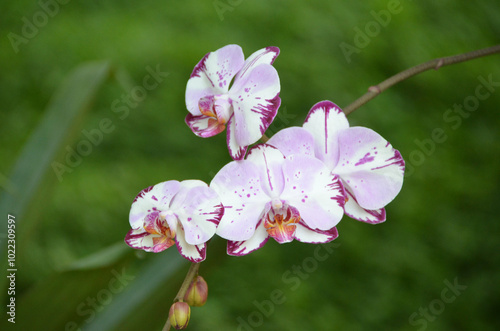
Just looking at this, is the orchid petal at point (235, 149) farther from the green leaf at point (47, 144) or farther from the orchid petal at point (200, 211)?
the green leaf at point (47, 144)

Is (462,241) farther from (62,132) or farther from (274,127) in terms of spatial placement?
(62,132)

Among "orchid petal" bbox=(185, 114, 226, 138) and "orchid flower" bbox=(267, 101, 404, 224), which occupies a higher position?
"orchid petal" bbox=(185, 114, 226, 138)

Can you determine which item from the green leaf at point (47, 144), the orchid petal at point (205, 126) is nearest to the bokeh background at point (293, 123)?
the green leaf at point (47, 144)

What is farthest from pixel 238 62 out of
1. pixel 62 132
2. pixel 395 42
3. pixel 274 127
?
pixel 395 42

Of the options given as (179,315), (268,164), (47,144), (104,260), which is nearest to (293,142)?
(268,164)

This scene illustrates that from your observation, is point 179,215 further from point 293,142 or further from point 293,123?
point 293,123

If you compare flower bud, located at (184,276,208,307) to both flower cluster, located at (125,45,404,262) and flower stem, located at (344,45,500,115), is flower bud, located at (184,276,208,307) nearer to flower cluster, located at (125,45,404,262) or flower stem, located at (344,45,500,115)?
flower cluster, located at (125,45,404,262)

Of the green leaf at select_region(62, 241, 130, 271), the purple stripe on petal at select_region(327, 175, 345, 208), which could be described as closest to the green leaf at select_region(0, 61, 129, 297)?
the green leaf at select_region(62, 241, 130, 271)
